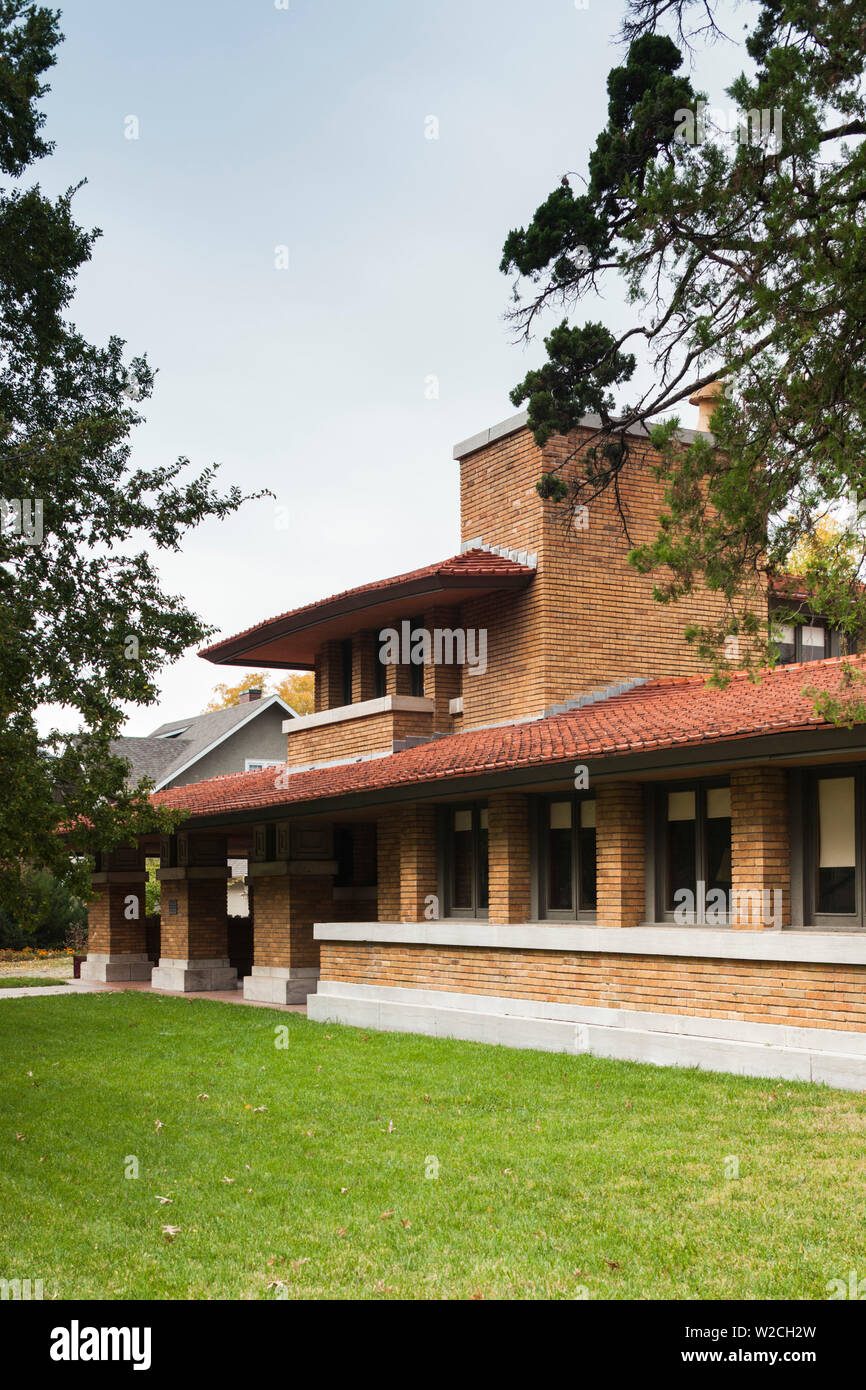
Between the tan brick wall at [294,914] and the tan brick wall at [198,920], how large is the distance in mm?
3418

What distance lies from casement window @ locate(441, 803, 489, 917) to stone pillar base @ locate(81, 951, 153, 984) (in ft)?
40.2

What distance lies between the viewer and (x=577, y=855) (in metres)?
15.6

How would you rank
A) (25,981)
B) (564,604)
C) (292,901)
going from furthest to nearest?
(25,981), (292,901), (564,604)

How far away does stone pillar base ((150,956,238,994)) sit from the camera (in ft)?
81.6

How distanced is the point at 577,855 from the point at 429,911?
3.13 meters

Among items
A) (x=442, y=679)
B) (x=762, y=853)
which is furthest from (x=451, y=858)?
(x=762, y=853)

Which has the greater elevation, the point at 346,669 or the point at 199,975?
the point at 346,669

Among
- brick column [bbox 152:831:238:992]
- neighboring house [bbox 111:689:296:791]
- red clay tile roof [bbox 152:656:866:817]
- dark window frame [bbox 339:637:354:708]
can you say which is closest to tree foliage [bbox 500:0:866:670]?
red clay tile roof [bbox 152:656:866:817]

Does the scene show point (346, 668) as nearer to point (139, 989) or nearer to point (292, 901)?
point (292, 901)

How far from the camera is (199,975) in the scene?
24969 millimetres

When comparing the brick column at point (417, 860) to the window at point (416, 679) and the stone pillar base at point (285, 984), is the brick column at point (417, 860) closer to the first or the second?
the window at point (416, 679)

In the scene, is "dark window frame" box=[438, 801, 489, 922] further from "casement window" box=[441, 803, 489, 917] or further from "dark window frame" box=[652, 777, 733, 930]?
"dark window frame" box=[652, 777, 733, 930]

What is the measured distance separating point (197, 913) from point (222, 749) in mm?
16891
